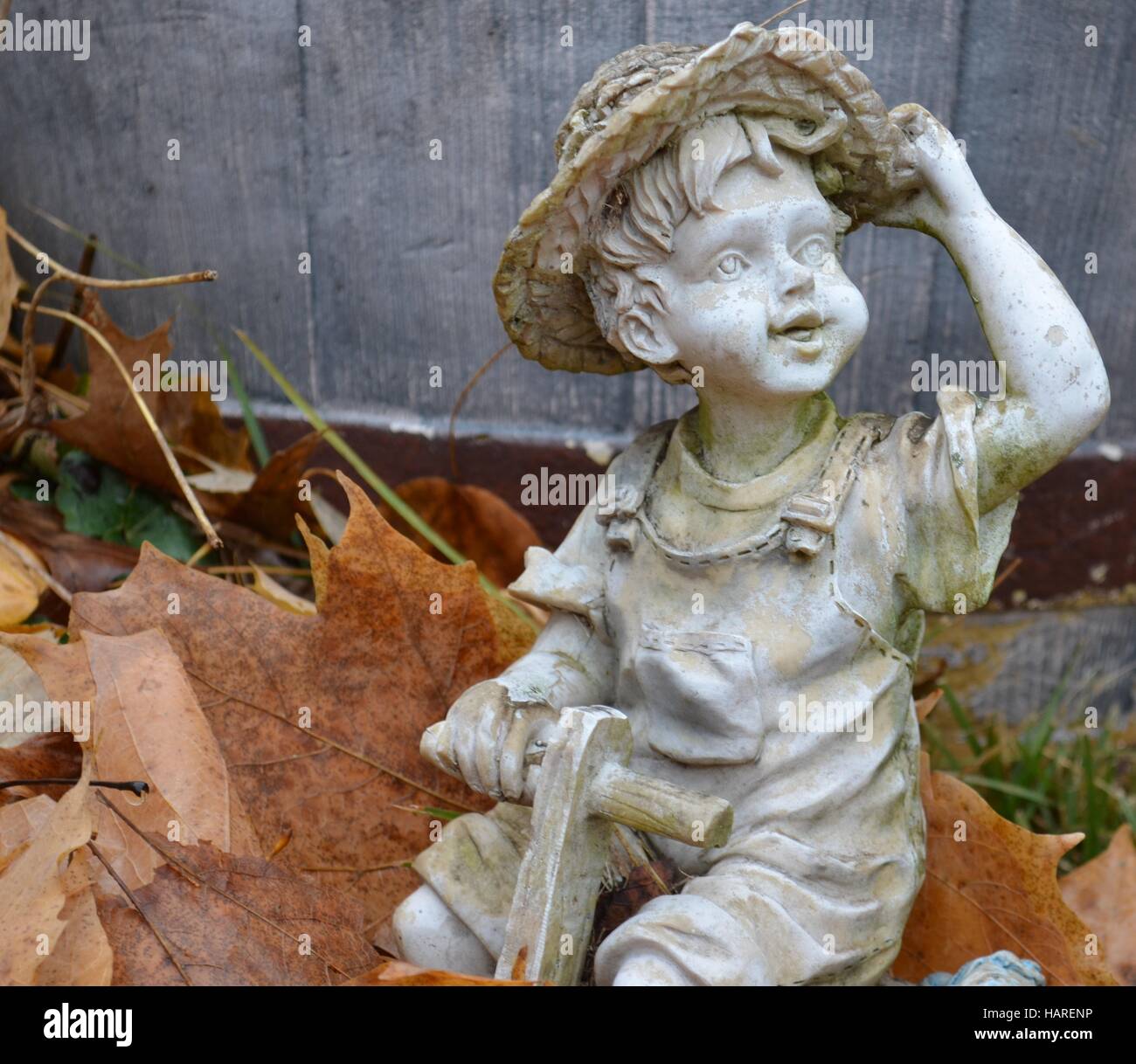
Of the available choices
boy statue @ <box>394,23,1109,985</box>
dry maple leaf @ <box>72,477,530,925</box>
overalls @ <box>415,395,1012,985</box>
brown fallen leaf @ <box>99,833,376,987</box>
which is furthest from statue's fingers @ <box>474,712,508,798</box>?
dry maple leaf @ <box>72,477,530,925</box>

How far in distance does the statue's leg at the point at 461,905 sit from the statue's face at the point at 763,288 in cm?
55

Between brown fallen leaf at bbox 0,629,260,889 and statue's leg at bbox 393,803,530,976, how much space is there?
203 millimetres

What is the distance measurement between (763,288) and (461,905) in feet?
2.27

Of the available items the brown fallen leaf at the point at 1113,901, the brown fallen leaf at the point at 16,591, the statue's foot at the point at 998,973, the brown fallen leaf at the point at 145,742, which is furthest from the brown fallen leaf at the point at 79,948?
the brown fallen leaf at the point at 1113,901

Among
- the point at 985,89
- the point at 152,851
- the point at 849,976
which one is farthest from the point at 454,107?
the point at 849,976

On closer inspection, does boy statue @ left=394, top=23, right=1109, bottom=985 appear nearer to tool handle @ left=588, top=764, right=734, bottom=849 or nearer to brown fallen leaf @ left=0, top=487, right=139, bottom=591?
tool handle @ left=588, top=764, right=734, bottom=849

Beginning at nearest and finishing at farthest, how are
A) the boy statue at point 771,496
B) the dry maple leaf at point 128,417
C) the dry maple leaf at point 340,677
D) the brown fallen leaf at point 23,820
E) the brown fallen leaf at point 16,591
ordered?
the boy statue at point 771,496 < the brown fallen leaf at point 23,820 < the dry maple leaf at point 340,677 < the brown fallen leaf at point 16,591 < the dry maple leaf at point 128,417

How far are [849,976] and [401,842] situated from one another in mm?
578

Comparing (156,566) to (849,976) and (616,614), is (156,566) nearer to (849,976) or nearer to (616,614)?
(616,614)

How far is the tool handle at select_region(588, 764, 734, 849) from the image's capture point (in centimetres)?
133

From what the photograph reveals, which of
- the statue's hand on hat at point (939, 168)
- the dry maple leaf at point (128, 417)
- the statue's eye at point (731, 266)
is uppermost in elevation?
the statue's hand on hat at point (939, 168)

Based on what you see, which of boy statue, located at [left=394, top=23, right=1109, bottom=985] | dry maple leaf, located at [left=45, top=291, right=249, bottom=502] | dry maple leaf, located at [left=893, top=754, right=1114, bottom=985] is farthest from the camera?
dry maple leaf, located at [left=45, top=291, right=249, bottom=502]

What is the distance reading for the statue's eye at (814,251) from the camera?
1505mm

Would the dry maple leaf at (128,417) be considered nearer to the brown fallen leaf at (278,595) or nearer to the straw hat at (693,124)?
the brown fallen leaf at (278,595)
